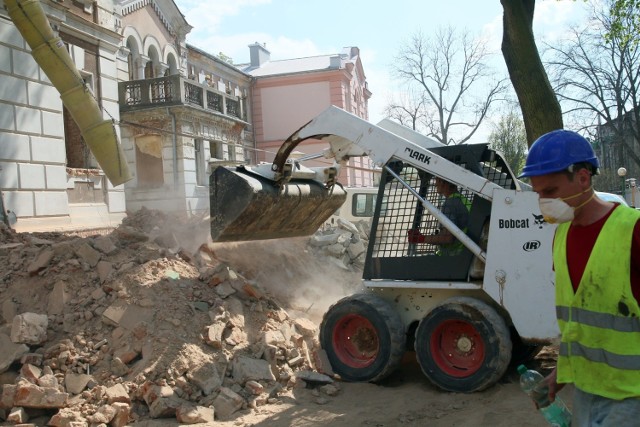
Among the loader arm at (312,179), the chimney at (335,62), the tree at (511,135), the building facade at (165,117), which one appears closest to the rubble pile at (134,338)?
the loader arm at (312,179)

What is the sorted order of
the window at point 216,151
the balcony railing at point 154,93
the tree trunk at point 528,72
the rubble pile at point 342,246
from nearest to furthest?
the tree trunk at point 528,72 → the rubble pile at point 342,246 → the balcony railing at point 154,93 → the window at point 216,151

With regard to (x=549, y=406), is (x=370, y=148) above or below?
above

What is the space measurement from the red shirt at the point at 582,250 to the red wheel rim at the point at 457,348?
3402 mm

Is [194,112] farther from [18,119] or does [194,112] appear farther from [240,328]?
[240,328]

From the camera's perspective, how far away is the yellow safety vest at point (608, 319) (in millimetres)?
2197

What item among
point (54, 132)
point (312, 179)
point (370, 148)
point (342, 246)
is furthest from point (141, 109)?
point (370, 148)

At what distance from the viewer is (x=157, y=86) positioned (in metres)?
20.8

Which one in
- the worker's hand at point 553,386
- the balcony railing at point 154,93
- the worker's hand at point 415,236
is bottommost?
the worker's hand at point 553,386

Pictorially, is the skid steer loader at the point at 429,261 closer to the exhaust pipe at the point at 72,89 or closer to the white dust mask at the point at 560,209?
the white dust mask at the point at 560,209

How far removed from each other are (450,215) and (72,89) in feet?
23.7

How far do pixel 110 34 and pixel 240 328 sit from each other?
11406 millimetres

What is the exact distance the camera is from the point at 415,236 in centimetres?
628

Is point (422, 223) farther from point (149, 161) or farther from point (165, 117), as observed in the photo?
point (149, 161)

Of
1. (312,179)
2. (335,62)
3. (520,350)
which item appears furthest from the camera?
(335,62)
